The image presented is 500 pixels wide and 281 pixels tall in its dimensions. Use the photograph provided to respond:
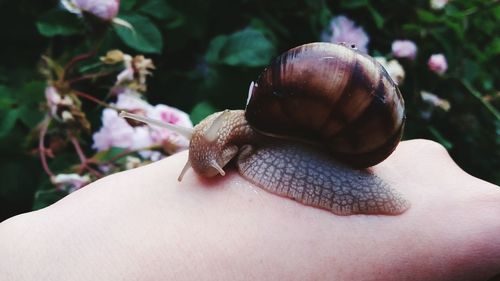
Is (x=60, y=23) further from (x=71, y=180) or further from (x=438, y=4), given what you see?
(x=438, y=4)

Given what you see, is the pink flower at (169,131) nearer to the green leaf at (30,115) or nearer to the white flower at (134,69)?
the white flower at (134,69)

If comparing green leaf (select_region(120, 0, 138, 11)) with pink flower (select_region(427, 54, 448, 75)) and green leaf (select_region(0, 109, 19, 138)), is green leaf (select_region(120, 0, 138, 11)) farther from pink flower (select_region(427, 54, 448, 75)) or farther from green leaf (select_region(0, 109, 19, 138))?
pink flower (select_region(427, 54, 448, 75))

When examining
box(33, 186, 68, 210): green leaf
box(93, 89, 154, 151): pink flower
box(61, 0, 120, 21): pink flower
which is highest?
box(61, 0, 120, 21): pink flower

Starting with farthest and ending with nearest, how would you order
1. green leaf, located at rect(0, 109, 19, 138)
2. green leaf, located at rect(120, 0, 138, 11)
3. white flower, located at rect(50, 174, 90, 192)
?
green leaf, located at rect(120, 0, 138, 11)
green leaf, located at rect(0, 109, 19, 138)
white flower, located at rect(50, 174, 90, 192)

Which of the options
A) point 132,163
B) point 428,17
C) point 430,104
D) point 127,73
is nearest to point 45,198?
point 132,163

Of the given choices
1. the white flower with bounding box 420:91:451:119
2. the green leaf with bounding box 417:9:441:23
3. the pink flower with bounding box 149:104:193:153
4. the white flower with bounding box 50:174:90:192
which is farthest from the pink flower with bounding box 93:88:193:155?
the green leaf with bounding box 417:9:441:23

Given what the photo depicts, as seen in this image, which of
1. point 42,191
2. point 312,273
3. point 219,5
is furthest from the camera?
point 219,5

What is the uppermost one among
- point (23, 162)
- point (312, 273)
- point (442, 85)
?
point (312, 273)

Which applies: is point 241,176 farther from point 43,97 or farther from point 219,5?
point 219,5

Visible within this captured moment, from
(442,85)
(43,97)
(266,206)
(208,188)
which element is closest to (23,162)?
(43,97)
